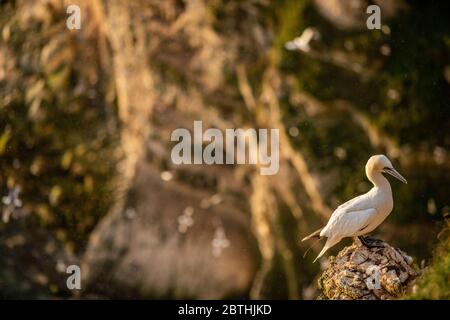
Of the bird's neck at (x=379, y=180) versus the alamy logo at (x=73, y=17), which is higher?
→ the alamy logo at (x=73, y=17)

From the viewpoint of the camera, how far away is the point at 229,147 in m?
8.08

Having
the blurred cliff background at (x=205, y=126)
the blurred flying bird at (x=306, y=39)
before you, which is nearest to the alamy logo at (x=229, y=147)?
the blurred cliff background at (x=205, y=126)

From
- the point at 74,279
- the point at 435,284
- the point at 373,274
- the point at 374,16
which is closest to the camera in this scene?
the point at 435,284

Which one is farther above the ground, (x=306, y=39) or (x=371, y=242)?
(x=306, y=39)

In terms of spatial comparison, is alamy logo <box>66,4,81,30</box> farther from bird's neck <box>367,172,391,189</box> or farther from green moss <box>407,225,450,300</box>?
green moss <box>407,225,450,300</box>

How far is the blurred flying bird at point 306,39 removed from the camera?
26.1 feet

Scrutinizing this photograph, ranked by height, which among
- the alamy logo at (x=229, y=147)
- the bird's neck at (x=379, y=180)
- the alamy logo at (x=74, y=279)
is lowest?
the alamy logo at (x=74, y=279)

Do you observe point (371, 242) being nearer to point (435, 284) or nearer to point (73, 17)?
point (435, 284)

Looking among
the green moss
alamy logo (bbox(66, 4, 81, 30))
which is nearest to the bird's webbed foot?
the green moss

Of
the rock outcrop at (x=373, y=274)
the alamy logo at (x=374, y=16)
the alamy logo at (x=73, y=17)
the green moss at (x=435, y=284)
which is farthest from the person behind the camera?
the alamy logo at (x=73, y=17)

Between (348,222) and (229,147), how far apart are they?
2.49 meters

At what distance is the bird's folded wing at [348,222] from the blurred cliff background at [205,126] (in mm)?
1739

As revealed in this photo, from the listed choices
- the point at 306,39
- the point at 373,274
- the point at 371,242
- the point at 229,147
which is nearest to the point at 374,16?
the point at 306,39

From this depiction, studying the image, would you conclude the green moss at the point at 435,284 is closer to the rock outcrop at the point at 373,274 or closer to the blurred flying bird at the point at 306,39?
the rock outcrop at the point at 373,274
